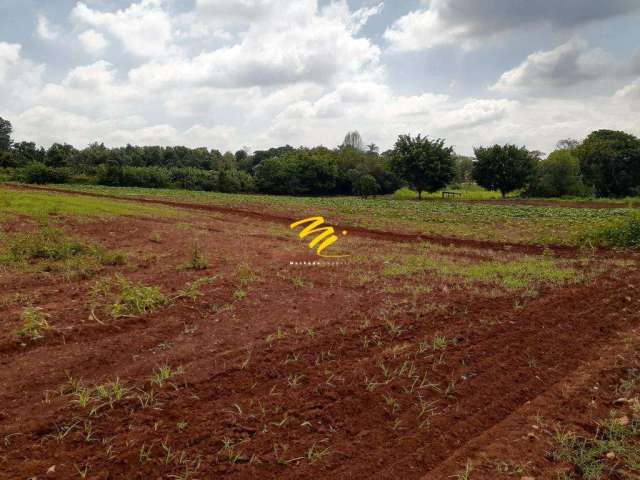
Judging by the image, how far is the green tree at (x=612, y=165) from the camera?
46844mm

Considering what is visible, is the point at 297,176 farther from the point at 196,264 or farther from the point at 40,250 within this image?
the point at 196,264

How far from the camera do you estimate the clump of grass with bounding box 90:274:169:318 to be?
5.98 metres

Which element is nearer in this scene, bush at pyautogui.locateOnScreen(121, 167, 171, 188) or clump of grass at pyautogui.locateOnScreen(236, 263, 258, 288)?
clump of grass at pyautogui.locateOnScreen(236, 263, 258, 288)

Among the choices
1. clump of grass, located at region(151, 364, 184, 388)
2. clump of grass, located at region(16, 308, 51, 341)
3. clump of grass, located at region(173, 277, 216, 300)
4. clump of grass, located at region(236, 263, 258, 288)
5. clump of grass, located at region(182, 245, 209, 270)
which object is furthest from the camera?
clump of grass, located at region(182, 245, 209, 270)

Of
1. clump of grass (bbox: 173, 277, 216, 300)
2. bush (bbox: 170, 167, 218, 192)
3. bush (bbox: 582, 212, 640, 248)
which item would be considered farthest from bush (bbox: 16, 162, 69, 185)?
bush (bbox: 582, 212, 640, 248)

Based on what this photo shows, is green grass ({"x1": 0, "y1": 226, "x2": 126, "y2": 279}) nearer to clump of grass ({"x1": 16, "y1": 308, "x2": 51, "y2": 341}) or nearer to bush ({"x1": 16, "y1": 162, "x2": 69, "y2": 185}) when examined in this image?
clump of grass ({"x1": 16, "y1": 308, "x2": 51, "y2": 341})

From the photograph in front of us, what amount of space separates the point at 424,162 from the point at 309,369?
39.6 m

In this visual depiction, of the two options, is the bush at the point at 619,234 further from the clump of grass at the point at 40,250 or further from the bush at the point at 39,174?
the bush at the point at 39,174

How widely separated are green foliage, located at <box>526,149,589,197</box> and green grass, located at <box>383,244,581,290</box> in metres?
40.6

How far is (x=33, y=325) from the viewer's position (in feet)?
17.0

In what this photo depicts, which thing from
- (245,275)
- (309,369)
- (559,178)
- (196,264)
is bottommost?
(309,369)

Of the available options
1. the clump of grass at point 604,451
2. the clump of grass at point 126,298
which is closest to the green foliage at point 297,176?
the clump of grass at point 126,298

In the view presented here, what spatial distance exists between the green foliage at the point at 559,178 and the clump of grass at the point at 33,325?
48.8 meters

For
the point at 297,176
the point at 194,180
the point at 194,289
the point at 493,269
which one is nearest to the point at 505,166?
the point at 297,176
